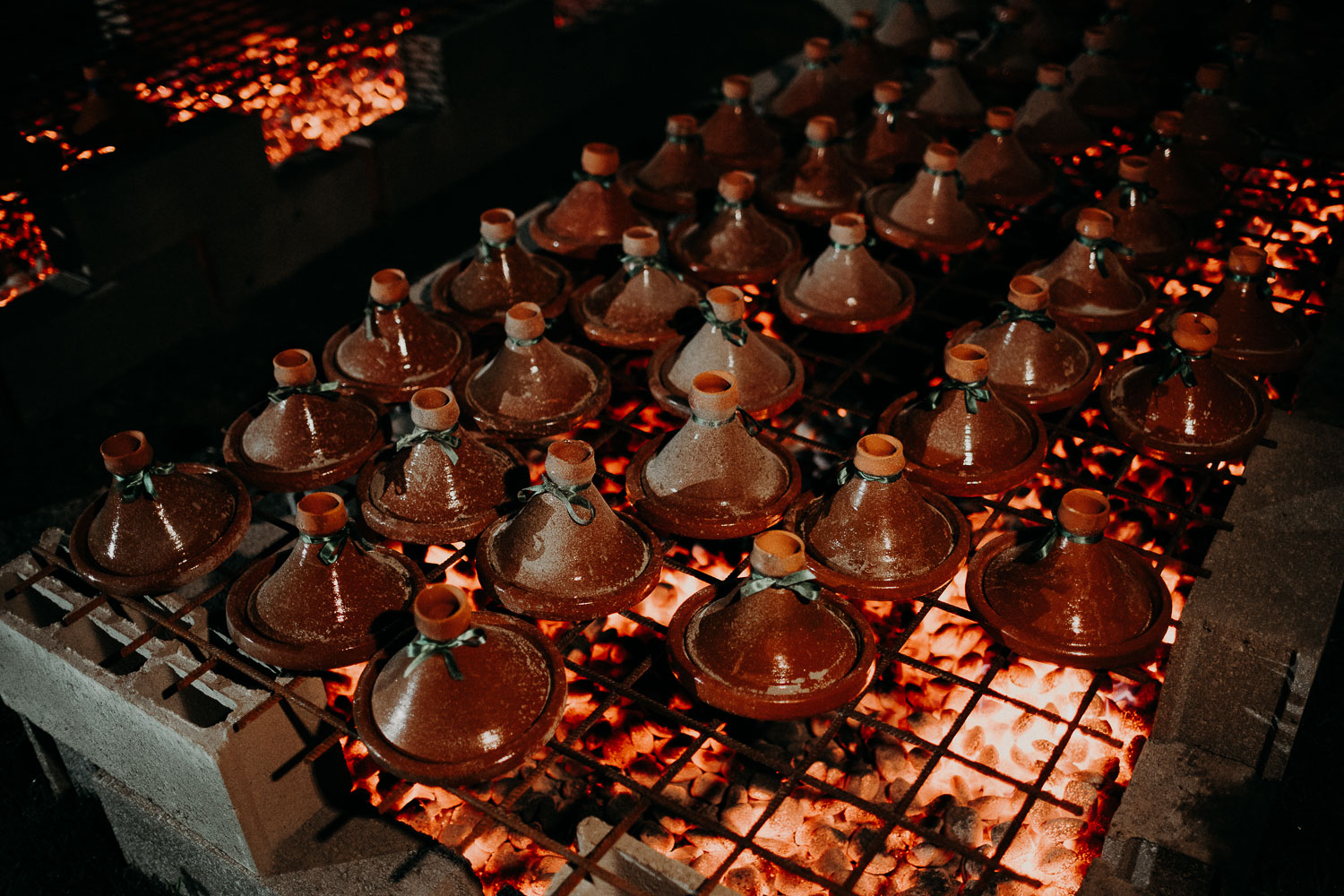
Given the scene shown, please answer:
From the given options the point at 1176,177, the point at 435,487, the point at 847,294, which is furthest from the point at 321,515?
the point at 1176,177

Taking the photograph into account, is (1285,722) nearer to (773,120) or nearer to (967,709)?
(967,709)

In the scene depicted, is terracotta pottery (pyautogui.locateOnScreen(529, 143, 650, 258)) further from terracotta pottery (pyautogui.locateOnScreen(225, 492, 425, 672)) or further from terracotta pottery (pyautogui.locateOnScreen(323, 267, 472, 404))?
terracotta pottery (pyautogui.locateOnScreen(225, 492, 425, 672))

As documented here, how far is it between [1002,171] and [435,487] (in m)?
2.62

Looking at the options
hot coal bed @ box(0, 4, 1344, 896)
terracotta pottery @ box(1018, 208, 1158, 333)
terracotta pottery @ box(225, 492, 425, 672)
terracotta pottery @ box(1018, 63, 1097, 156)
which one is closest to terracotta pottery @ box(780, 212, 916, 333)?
hot coal bed @ box(0, 4, 1344, 896)

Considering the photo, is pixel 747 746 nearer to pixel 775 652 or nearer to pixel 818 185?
pixel 775 652

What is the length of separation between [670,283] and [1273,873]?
2.49m

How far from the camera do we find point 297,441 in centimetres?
319

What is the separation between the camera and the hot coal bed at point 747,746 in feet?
8.46

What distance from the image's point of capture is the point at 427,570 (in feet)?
10.7

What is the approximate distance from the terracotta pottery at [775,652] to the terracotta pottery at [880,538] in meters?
0.21

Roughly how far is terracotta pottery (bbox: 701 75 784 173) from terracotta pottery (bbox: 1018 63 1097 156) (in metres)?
1.04

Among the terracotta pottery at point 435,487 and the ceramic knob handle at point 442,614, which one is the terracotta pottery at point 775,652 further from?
the terracotta pottery at point 435,487

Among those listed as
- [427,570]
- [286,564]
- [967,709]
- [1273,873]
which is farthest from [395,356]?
[1273,873]

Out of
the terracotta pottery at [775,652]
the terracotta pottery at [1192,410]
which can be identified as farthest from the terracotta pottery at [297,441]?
the terracotta pottery at [1192,410]
